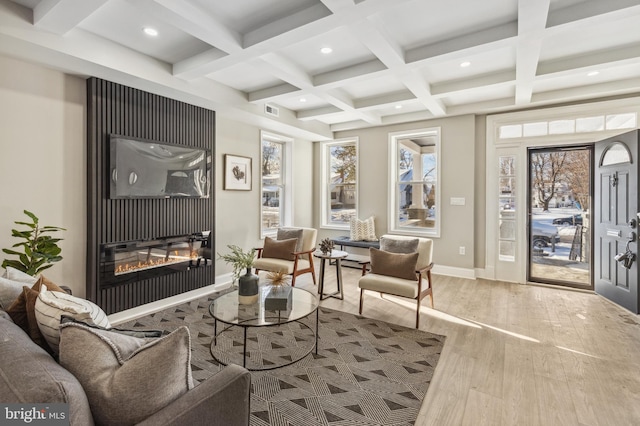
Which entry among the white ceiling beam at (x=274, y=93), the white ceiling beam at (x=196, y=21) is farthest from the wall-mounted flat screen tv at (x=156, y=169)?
the white ceiling beam at (x=196, y=21)

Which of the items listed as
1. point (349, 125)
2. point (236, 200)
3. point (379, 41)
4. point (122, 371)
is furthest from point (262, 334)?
point (349, 125)

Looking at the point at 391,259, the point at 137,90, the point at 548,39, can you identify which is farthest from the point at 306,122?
the point at 548,39

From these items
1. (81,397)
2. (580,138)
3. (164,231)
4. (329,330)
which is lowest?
(329,330)

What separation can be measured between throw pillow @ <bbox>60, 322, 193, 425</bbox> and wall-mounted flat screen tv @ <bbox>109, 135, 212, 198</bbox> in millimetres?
2689

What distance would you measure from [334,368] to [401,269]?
1373 mm

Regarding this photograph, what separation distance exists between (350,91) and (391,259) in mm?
2482

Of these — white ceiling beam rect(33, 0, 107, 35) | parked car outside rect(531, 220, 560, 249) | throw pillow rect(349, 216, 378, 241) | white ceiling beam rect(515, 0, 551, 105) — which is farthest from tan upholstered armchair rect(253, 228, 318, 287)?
parked car outside rect(531, 220, 560, 249)

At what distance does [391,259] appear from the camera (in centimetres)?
354

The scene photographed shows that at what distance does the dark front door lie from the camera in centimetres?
361

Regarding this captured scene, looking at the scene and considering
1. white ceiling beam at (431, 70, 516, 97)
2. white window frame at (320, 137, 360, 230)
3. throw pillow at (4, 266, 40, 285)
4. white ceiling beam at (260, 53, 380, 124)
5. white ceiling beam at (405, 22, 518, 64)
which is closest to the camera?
throw pillow at (4, 266, 40, 285)

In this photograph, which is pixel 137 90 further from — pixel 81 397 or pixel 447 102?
pixel 447 102

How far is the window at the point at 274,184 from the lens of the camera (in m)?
5.68

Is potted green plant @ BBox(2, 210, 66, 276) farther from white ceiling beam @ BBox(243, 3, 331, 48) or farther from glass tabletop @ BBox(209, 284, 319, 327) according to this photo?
white ceiling beam @ BBox(243, 3, 331, 48)

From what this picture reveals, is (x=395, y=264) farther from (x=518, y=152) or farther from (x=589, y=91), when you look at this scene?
(x=589, y=91)
